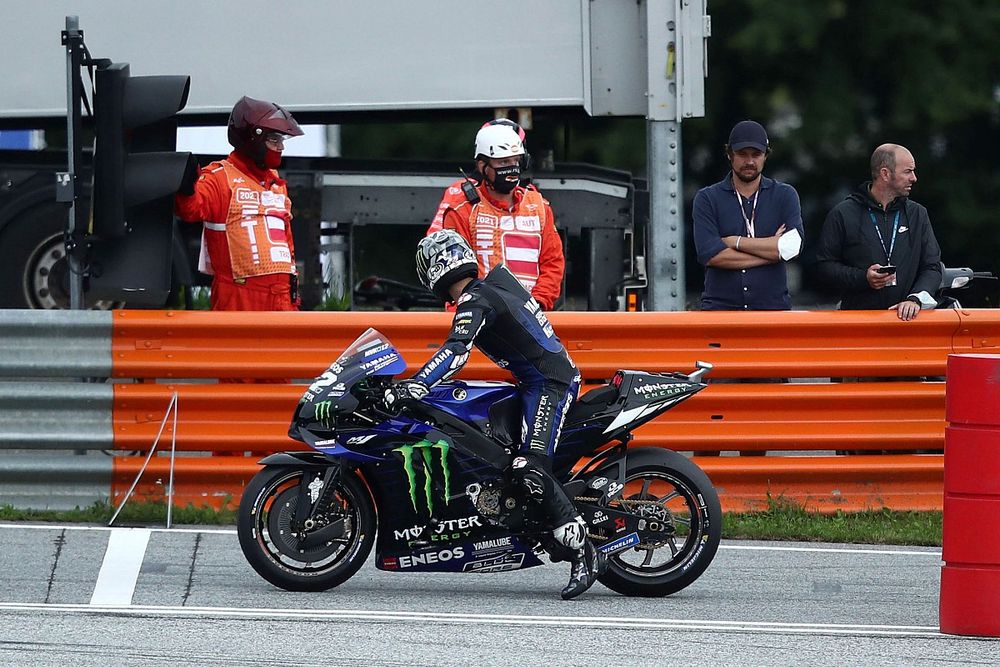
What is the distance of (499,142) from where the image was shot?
10.4m

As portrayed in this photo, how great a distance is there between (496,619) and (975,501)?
A: 6.36 feet

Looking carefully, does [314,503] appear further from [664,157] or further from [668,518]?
[664,157]

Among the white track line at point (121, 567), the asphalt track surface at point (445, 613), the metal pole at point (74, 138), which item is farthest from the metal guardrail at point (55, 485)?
the metal pole at point (74, 138)

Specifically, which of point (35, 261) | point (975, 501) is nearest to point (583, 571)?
point (975, 501)

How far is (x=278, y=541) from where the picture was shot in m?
8.55

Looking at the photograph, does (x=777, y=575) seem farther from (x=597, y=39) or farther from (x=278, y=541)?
(x=597, y=39)

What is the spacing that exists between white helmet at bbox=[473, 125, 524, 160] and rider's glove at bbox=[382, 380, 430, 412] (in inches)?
92.6

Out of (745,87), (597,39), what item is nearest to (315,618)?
(597,39)

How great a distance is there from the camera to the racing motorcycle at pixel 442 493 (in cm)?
856

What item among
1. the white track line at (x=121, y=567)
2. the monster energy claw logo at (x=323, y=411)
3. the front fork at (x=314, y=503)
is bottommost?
the white track line at (x=121, y=567)

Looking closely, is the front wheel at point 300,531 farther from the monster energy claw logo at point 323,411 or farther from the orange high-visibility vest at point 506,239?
the orange high-visibility vest at point 506,239

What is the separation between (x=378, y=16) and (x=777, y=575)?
5.91 metres

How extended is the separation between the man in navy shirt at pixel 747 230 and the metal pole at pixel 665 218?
640 mm

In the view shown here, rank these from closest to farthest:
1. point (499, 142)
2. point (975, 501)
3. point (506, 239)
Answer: point (975, 501), point (499, 142), point (506, 239)
